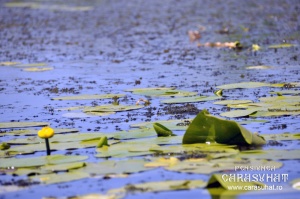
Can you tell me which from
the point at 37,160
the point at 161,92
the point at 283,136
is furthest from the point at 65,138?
the point at 161,92

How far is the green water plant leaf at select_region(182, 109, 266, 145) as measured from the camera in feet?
16.9

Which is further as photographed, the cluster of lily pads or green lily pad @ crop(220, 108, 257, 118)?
green lily pad @ crop(220, 108, 257, 118)

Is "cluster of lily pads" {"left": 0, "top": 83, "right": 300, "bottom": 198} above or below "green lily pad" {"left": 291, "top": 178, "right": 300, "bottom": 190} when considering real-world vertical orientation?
above

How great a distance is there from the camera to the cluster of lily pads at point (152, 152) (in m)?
4.54

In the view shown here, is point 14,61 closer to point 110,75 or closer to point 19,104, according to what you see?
point 110,75

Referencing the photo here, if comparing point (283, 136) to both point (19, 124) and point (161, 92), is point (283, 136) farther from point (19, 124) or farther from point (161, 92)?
point (161, 92)

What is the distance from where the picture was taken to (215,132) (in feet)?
17.1

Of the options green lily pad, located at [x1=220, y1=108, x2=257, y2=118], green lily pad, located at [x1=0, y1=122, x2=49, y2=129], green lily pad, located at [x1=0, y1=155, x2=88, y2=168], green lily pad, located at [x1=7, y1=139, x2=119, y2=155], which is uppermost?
green lily pad, located at [x1=0, y1=122, x2=49, y2=129]

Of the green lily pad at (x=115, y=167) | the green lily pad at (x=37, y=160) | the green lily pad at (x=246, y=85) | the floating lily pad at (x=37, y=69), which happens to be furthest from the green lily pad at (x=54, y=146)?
the floating lily pad at (x=37, y=69)

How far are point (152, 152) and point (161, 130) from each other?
1.46 feet

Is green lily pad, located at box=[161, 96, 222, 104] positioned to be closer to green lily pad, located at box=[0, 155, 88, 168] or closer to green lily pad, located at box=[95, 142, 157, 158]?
green lily pad, located at box=[95, 142, 157, 158]

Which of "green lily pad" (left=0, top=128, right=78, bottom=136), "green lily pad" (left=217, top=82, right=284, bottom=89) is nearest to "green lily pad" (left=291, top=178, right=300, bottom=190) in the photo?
"green lily pad" (left=0, top=128, right=78, bottom=136)

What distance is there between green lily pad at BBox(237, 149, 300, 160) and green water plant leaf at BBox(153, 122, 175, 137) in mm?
732

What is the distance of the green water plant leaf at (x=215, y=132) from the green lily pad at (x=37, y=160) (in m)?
0.79
